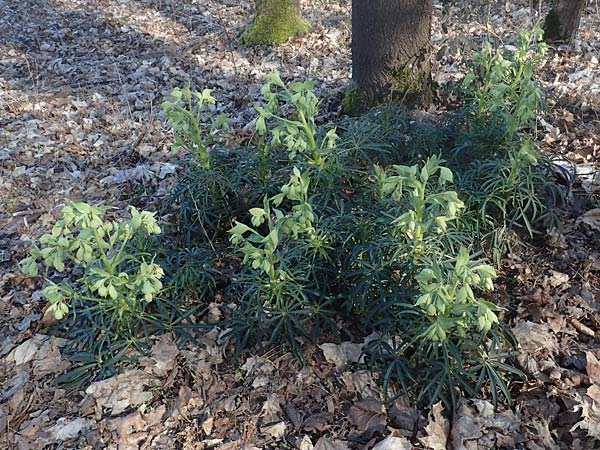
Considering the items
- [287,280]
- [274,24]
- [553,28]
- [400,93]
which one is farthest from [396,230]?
[274,24]

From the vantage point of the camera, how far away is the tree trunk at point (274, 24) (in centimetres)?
658

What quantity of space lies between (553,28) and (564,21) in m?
0.11

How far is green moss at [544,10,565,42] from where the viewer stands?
17.6ft

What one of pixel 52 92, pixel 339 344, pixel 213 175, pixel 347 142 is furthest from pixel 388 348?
pixel 52 92

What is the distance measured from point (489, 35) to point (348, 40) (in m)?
1.61

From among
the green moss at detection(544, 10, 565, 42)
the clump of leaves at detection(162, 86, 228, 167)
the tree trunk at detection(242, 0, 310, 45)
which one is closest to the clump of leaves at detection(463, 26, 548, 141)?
the clump of leaves at detection(162, 86, 228, 167)

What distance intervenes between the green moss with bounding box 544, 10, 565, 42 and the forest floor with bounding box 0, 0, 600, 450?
0.19m

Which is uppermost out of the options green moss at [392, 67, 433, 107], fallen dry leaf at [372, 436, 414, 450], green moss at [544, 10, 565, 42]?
green moss at [544, 10, 565, 42]

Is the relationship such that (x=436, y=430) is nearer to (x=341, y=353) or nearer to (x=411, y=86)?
(x=341, y=353)

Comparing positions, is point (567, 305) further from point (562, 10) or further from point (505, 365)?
point (562, 10)

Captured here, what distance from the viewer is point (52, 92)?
6141mm

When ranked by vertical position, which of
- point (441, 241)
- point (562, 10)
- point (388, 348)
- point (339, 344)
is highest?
point (562, 10)

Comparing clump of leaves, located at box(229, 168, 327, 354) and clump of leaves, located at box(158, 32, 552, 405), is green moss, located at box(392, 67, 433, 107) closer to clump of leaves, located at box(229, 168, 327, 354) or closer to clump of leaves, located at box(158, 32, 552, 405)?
clump of leaves, located at box(158, 32, 552, 405)

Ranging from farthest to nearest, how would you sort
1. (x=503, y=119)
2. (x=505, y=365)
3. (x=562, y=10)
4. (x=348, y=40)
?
(x=348, y=40) < (x=562, y=10) < (x=503, y=119) < (x=505, y=365)
